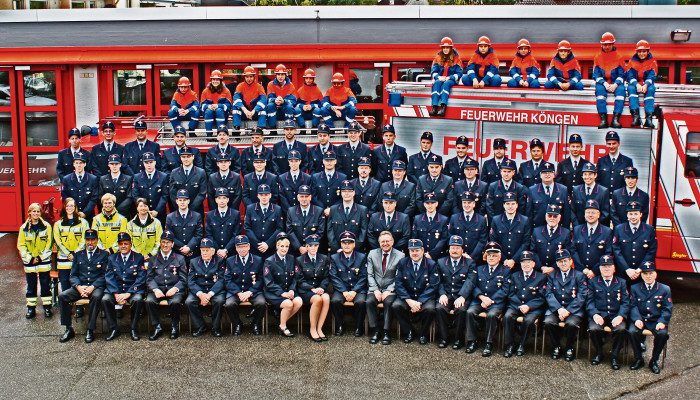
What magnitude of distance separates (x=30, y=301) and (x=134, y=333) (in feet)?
5.20

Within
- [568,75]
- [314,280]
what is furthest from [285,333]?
[568,75]

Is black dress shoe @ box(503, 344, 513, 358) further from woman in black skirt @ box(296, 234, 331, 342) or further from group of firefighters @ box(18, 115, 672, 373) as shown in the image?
woman in black skirt @ box(296, 234, 331, 342)

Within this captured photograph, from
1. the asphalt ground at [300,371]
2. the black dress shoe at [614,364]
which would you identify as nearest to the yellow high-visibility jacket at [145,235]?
the asphalt ground at [300,371]

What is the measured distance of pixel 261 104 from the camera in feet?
41.2

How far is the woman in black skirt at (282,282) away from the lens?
1001cm

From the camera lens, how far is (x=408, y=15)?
14492mm

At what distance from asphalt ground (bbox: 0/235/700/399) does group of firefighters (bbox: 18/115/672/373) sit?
0.25 m

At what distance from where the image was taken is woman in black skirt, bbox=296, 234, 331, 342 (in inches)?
394

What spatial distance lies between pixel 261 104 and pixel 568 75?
433cm

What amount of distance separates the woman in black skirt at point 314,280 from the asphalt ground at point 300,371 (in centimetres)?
30

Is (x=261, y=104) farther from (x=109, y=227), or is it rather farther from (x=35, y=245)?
(x=35, y=245)

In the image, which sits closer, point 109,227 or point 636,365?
point 636,365

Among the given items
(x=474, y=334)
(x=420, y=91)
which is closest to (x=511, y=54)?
(x=420, y=91)

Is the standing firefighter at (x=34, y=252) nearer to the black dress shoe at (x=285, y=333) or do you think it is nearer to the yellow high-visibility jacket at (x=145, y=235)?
the yellow high-visibility jacket at (x=145, y=235)
